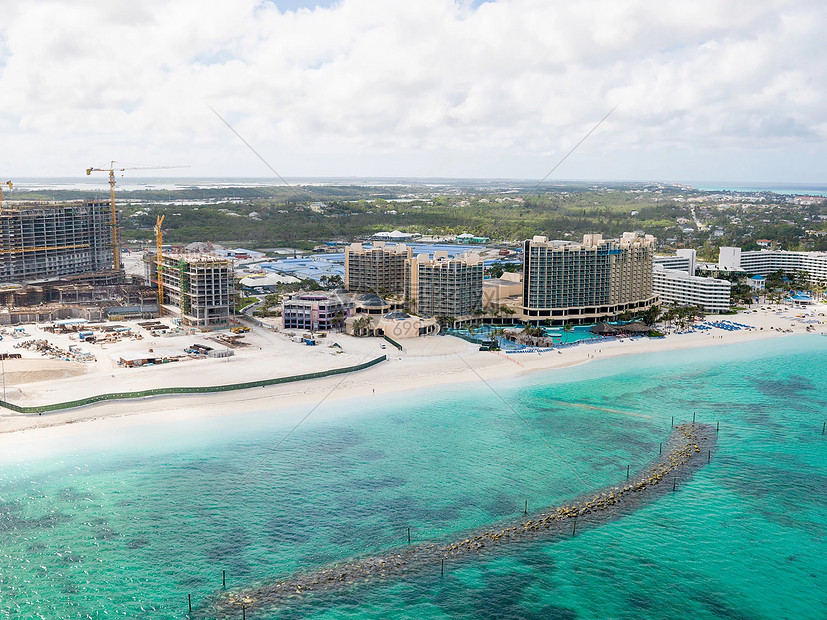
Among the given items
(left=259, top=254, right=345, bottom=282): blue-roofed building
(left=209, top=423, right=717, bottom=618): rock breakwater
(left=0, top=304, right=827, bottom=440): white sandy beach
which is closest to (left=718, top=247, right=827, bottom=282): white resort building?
(left=0, top=304, right=827, bottom=440): white sandy beach

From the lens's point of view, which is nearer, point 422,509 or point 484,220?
point 422,509

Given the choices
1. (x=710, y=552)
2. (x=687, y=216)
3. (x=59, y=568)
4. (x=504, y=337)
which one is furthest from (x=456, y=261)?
(x=687, y=216)

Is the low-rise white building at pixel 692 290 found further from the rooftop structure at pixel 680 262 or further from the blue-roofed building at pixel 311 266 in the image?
the blue-roofed building at pixel 311 266

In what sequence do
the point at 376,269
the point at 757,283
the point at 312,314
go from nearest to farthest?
the point at 312,314
the point at 376,269
the point at 757,283

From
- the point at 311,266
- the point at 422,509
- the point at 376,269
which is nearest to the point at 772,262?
the point at 376,269

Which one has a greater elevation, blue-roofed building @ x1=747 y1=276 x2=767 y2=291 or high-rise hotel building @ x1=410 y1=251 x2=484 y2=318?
high-rise hotel building @ x1=410 y1=251 x2=484 y2=318

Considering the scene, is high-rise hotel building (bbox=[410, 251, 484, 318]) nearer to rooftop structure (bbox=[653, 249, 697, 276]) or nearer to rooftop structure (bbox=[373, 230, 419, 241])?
rooftop structure (bbox=[653, 249, 697, 276])

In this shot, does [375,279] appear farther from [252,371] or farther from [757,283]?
[757,283]
